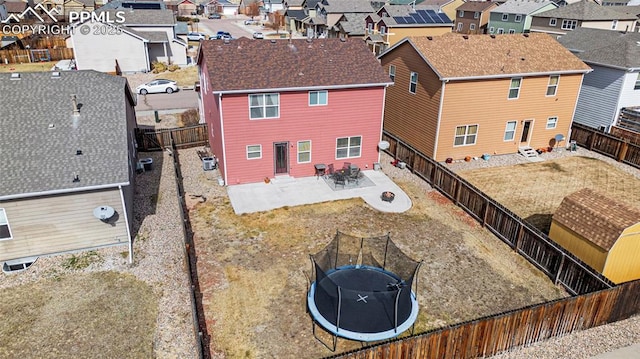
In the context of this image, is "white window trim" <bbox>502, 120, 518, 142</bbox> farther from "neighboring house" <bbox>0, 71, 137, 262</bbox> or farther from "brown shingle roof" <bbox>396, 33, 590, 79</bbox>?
"neighboring house" <bbox>0, 71, 137, 262</bbox>

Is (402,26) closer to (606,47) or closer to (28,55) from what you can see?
(606,47)

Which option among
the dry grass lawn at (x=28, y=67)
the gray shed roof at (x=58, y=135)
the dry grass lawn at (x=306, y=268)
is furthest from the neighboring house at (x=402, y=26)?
the dry grass lawn at (x=28, y=67)

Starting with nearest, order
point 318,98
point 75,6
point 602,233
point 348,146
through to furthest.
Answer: point 602,233, point 318,98, point 348,146, point 75,6

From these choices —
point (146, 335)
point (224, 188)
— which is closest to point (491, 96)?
point (224, 188)

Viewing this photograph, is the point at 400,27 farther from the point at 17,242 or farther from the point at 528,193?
the point at 17,242

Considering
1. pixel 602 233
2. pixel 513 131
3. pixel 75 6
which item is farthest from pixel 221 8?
pixel 602 233

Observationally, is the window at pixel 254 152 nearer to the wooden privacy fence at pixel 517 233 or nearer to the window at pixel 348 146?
the window at pixel 348 146
